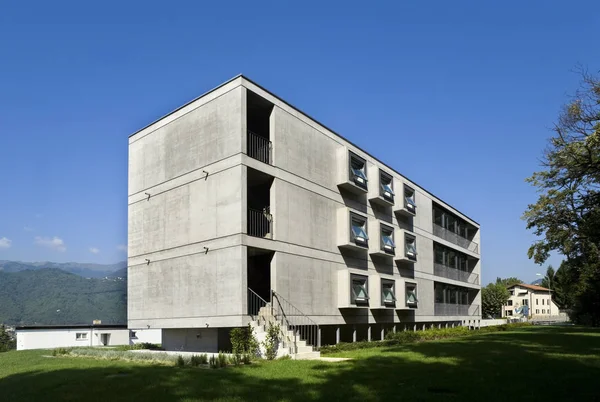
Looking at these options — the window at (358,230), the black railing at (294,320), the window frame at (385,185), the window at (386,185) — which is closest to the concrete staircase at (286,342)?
the black railing at (294,320)

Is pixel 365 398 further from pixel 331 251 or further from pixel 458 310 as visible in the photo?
pixel 458 310

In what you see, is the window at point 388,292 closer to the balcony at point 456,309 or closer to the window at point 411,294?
the window at point 411,294

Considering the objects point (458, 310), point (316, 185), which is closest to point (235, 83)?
point (316, 185)

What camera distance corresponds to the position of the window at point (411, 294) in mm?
34094

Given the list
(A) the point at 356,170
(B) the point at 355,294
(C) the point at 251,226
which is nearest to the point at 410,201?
(A) the point at 356,170

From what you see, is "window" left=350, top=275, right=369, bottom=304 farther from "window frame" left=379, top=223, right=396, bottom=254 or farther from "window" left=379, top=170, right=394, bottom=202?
"window" left=379, top=170, right=394, bottom=202

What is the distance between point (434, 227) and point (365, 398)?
110 ft

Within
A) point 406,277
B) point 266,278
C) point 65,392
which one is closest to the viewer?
point 65,392

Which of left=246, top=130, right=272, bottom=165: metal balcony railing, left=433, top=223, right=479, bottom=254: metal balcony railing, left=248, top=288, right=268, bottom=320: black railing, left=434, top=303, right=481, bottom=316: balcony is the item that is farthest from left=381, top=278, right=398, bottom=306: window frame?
left=433, top=223, right=479, bottom=254: metal balcony railing

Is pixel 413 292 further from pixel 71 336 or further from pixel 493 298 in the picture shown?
pixel 493 298

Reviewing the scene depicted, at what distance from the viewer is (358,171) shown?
29641 millimetres

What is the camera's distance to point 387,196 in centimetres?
3256

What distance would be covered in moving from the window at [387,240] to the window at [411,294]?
3.44m

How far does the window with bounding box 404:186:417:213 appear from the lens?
35.8 meters
